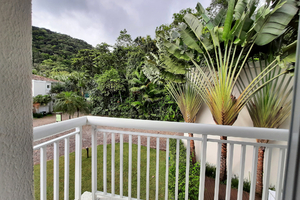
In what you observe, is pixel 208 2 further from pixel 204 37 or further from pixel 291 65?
pixel 291 65

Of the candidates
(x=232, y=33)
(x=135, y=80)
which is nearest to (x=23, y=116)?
(x=232, y=33)

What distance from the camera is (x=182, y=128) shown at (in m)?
1.04

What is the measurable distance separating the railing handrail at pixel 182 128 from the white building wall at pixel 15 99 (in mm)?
524

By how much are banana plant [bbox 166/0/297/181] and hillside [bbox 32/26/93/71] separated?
1.77 meters

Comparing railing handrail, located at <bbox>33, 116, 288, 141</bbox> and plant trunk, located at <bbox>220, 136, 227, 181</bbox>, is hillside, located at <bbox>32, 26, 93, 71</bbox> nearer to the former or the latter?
railing handrail, located at <bbox>33, 116, 288, 141</bbox>

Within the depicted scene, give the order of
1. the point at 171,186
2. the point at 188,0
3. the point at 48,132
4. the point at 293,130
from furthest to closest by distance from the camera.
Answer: the point at 188,0 → the point at 171,186 → the point at 48,132 → the point at 293,130

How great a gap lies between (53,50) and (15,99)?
2.55m

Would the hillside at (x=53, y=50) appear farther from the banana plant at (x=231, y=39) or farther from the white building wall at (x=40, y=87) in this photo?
the banana plant at (x=231, y=39)

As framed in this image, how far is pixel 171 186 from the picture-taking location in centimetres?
171

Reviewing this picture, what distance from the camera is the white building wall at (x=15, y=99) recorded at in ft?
1.06

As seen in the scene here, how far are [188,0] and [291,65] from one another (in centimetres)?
264

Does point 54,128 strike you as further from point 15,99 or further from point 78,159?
point 15,99

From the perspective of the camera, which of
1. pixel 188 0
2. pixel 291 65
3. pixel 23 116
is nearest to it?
pixel 23 116

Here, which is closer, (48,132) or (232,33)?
(48,132)
